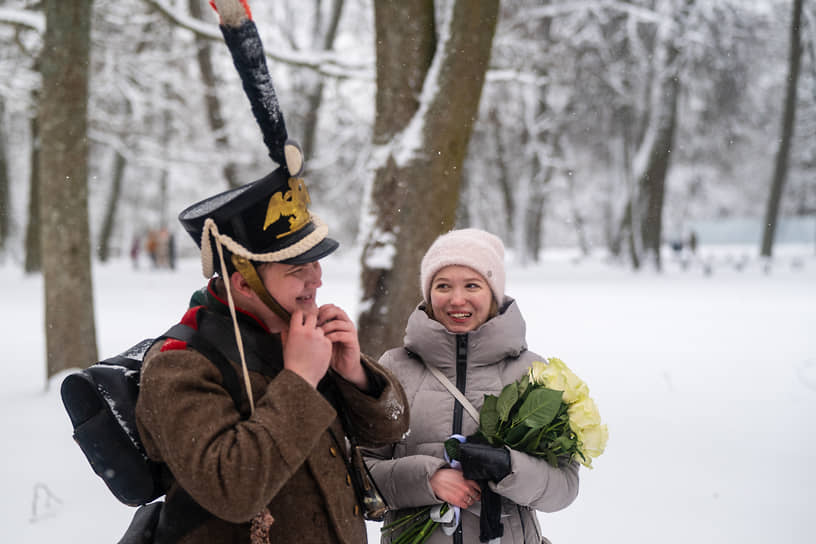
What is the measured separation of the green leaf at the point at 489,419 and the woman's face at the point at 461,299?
285 mm

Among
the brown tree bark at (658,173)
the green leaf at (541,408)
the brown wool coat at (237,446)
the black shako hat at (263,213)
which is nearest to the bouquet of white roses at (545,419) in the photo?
the green leaf at (541,408)

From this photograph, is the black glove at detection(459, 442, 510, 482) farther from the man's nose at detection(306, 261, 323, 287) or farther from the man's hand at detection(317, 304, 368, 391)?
the man's nose at detection(306, 261, 323, 287)

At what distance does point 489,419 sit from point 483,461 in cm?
14

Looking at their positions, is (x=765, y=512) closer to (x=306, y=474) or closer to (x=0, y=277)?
(x=306, y=474)

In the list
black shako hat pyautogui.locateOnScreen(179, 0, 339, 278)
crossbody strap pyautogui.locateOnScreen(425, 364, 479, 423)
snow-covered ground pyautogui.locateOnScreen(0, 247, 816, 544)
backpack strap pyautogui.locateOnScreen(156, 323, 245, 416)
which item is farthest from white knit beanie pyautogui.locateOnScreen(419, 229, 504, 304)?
snow-covered ground pyautogui.locateOnScreen(0, 247, 816, 544)

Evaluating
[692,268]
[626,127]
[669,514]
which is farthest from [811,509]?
[692,268]

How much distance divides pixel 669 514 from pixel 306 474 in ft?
9.91

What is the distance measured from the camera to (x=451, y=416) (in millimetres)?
2154

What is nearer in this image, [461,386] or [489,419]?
[489,419]

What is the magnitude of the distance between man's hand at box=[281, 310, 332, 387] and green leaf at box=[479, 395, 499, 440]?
74 centimetres

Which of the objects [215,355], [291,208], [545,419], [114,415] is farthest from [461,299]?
[114,415]

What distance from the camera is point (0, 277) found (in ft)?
58.7

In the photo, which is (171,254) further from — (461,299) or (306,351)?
(306,351)

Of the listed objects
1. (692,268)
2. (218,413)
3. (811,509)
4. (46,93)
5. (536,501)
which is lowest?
(692,268)
